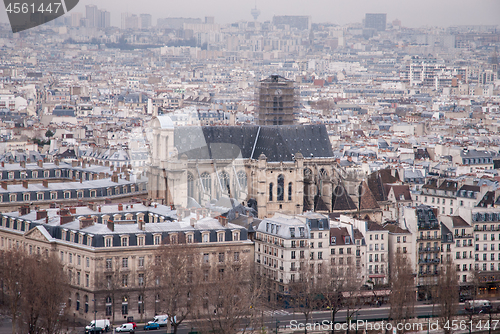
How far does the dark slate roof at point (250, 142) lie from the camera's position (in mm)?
94500

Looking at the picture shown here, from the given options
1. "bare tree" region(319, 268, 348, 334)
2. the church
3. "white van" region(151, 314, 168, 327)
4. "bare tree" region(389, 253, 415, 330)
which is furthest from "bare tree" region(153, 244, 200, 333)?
the church

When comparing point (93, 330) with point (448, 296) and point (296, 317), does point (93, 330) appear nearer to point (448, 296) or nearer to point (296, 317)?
point (296, 317)

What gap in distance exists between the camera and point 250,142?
97.2 metres

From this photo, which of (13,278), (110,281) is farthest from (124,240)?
(13,278)

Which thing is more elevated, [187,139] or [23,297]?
[187,139]

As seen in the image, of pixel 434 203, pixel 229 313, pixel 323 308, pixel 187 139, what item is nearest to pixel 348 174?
pixel 434 203

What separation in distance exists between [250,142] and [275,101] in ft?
117

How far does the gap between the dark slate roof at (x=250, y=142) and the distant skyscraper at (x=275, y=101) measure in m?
32.2

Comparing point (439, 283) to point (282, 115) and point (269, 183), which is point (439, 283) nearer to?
Result: point (269, 183)

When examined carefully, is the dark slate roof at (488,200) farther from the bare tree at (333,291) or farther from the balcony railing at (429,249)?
the bare tree at (333,291)

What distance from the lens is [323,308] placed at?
72.4 meters

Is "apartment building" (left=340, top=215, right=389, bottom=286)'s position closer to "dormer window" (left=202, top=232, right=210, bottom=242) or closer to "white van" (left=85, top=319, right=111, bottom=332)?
"dormer window" (left=202, top=232, right=210, bottom=242)

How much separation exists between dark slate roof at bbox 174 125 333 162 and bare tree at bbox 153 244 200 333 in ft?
84.7

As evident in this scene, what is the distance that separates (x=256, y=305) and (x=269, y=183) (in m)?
28.3
